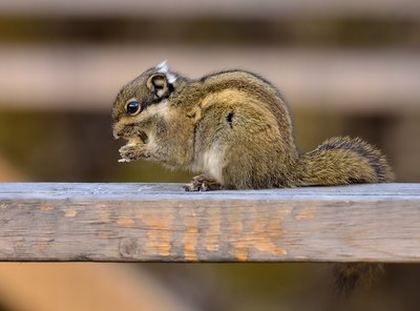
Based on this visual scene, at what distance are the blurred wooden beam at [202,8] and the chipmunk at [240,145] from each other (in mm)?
3386

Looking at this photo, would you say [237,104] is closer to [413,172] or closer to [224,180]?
[224,180]

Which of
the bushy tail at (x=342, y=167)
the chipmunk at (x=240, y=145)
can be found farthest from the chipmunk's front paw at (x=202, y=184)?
the bushy tail at (x=342, y=167)

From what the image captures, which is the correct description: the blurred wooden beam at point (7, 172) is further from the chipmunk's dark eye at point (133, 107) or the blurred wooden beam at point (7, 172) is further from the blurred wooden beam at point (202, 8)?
the blurred wooden beam at point (202, 8)

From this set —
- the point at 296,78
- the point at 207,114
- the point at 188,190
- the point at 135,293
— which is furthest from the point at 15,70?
the point at 188,190

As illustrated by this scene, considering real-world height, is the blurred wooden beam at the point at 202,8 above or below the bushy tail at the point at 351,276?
above

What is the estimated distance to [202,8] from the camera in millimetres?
7543

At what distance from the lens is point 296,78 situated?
23.2ft

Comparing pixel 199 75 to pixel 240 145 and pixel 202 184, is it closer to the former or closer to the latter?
pixel 240 145

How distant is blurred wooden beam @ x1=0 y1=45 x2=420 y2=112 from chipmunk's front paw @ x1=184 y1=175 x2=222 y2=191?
Result: 3.14 m

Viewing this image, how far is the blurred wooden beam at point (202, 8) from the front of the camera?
7.51 meters

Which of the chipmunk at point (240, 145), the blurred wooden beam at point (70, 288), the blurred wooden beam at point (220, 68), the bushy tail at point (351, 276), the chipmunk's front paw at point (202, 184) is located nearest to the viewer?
the bushy tail at point (351, 276)

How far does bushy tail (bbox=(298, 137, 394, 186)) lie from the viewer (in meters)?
3.87


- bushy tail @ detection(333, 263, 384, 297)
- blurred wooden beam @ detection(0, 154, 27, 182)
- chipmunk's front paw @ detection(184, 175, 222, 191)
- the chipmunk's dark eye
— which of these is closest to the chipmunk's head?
the chipmunk's dark eye

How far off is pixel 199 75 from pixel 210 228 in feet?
13.0
